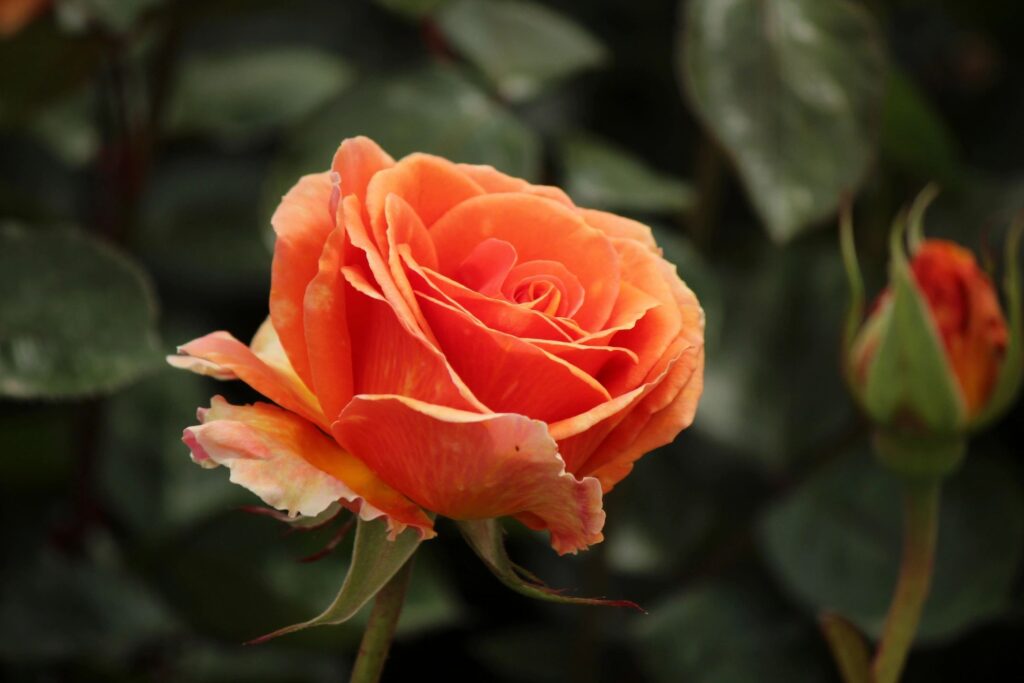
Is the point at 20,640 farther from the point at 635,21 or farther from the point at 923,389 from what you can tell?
the point at 635,21

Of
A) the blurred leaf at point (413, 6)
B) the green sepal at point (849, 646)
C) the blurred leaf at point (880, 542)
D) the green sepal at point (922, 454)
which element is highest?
the blurred leaf at point (413, 6)

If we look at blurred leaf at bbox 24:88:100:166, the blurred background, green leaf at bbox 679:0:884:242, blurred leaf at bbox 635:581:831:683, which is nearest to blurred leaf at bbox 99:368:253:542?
the blurred background

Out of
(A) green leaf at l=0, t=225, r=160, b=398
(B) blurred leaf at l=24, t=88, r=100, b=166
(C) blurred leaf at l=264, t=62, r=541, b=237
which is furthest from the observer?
(B) blurred leaf at l=24, t=88, r=100, b=166

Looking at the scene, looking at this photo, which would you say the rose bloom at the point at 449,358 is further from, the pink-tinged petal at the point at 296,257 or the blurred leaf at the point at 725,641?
the blurred leaf at the point at 725,641

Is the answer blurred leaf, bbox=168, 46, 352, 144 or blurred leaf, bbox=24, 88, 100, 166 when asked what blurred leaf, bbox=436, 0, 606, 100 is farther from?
blurred leaf, bbox=24, 88, 100, 166

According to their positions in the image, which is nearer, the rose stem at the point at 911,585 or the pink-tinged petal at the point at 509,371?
the pink-tinged petal at the point at 509,371

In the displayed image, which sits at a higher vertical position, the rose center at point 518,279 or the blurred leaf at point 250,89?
the rose center at point 518,279

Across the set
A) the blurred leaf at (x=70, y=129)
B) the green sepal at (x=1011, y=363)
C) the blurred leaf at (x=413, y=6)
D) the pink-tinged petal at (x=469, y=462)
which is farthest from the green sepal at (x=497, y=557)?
the blurred leaf at (x=70, y=129)

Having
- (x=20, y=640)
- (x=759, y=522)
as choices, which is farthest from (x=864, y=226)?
(x=20, y=640)
